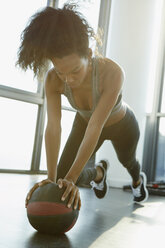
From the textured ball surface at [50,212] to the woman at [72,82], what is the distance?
38 millimetres

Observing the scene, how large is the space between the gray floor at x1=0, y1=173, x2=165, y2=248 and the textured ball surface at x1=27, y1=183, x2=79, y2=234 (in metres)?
0.04

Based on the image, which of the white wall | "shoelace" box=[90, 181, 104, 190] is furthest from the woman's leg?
the white wall

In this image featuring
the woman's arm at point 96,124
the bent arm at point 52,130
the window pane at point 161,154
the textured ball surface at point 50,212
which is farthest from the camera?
the window pane at point 161,154

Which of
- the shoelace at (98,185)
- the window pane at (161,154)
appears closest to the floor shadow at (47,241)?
the shoelace at (98,185)

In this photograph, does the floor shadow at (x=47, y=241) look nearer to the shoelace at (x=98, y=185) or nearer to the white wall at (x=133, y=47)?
the shoelace at (x=98, y=185)

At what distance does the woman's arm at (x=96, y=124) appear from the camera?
1.42 m

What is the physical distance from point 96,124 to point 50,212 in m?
0.45

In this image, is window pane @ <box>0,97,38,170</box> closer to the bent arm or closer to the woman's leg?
the woman's leg

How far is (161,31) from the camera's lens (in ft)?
15.9

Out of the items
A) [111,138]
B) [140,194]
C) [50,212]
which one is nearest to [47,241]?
[50,212]

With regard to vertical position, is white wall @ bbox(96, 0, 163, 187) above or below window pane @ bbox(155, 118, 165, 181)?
above

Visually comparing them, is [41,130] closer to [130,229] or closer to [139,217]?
[139,217]

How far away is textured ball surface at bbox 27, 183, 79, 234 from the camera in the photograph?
1.31 m

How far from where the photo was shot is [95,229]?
153 centimetres
